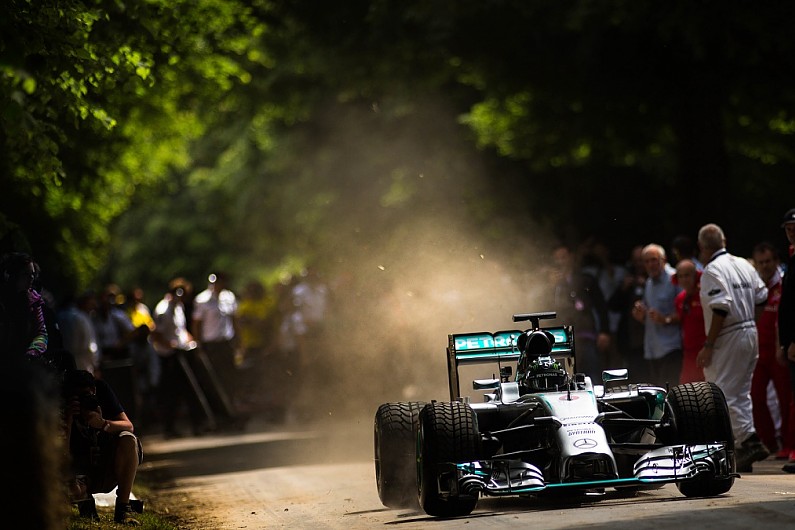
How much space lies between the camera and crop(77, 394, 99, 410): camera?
11.2 metres

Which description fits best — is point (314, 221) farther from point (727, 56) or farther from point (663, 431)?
point (663, 431)

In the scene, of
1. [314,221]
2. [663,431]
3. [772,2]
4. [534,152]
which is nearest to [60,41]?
[663,431]

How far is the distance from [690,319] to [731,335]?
3.27 ft

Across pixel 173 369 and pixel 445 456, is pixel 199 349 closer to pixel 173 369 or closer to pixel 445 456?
pixel 173 369

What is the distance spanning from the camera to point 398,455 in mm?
11469

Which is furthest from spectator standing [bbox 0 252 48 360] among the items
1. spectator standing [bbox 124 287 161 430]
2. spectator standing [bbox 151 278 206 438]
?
spectator standing [bbox 124 287 161 430]

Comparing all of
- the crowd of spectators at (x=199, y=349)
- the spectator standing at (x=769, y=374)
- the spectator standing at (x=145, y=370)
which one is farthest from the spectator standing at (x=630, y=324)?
the spectator standing at (x=145, y=370)

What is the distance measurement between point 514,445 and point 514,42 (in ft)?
40.1

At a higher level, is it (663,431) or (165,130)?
(165,130)

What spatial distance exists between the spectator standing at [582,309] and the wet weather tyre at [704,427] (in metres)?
5.97

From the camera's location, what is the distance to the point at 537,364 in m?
11.6

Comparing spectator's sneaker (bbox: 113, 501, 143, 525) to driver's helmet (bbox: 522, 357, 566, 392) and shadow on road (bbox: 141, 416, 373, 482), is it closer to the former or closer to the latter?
driver's helmet (bbox: 522, 357, 566, 392)

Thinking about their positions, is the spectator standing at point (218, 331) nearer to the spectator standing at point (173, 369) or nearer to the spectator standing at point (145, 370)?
the spectator standing at point (173, 369)

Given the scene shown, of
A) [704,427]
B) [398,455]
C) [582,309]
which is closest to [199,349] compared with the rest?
[582,309]
